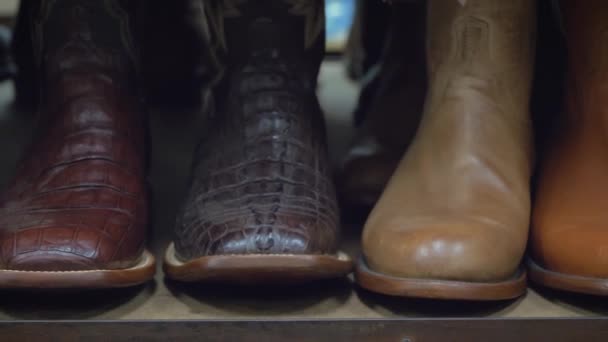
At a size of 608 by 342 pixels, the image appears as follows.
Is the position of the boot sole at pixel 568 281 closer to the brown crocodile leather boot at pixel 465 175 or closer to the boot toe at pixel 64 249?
the brown crocodile leather boot at pixel 465 175

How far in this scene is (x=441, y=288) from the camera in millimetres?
628

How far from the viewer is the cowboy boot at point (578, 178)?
0.66 m

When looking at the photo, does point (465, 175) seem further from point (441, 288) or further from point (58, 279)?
point (58, 279)

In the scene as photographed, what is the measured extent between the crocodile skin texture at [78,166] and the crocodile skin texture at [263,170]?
63mm

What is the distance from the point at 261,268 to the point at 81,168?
0.71ft

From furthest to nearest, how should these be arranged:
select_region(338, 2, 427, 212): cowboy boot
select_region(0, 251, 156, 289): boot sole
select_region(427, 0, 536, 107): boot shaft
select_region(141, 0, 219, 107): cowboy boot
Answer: select_region(141, 0, 219, 107): cowboy boot < select_region(338, 2, 427, 212): cowboy boot < select_region(427, 0, 536, 107): boot shaft < select_region(0, 251, 156, 289): boot sole

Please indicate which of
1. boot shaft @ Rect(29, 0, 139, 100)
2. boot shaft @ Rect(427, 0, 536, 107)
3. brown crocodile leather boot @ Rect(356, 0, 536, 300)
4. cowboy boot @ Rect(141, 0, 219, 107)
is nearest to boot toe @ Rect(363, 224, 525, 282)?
brown crocodile leather boot @ Rect(356, 0, 536, 300)

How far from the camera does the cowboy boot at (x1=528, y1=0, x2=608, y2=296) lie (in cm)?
66

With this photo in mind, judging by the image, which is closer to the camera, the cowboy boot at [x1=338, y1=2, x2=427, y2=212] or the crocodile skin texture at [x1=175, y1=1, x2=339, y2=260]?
the crocodile skin texture at [x1=175, y1=1, x2=339, y2=260]

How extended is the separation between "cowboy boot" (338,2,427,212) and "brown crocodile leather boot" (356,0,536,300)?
0.15 m

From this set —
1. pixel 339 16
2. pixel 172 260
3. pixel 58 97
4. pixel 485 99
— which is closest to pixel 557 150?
pixel 485 99

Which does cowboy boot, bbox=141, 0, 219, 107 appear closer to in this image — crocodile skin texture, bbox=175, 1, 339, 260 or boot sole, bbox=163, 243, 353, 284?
crocodile skin texture, bbox=175, 1, 339, 260

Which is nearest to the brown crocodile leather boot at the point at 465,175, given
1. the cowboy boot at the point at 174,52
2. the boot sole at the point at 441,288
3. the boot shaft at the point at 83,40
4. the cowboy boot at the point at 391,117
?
the boot sole at the point at 441,288

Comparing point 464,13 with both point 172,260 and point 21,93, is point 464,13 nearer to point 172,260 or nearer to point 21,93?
point 172,260
